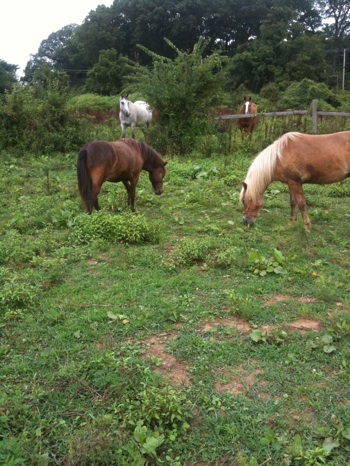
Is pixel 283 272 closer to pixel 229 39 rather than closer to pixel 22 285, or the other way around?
pixel 22 285

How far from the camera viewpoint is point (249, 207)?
641 centimetres

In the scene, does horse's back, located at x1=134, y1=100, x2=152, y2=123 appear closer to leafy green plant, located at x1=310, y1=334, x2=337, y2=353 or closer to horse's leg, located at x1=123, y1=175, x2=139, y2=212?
horse's leg, located at x1=123, y1=175, x2=139, y2=212

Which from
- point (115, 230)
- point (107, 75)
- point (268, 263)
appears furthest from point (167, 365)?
point (107, 75)

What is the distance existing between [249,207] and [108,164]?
8.03 ft

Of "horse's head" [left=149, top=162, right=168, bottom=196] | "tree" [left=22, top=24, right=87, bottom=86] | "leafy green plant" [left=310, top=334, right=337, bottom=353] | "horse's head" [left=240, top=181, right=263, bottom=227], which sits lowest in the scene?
"leafy green plant" [left=310, top=334, right=337, bottom=353]

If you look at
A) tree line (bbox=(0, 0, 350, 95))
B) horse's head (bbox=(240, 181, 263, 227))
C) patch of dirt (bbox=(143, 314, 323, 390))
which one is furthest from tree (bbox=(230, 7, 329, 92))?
patch of dirt (bbox=(143, 314, 323, 390))

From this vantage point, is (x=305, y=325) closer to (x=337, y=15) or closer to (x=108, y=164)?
(x=108, y=164)

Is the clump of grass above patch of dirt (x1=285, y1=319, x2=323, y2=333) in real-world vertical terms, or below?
above

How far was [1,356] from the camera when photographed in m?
3.28

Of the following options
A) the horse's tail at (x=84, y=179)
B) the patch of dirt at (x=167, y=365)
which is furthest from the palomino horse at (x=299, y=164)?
the patch of dirt at (x=167, y=365)

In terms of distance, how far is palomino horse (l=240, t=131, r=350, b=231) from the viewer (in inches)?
245

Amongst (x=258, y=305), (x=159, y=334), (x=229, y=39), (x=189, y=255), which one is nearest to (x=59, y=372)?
(x=159, y=334)

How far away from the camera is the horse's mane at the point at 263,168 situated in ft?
20.6

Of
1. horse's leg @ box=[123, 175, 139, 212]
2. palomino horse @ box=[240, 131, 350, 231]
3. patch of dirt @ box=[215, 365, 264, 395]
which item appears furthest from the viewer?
horse's leg @ box=[123, 175, 139, 212]
